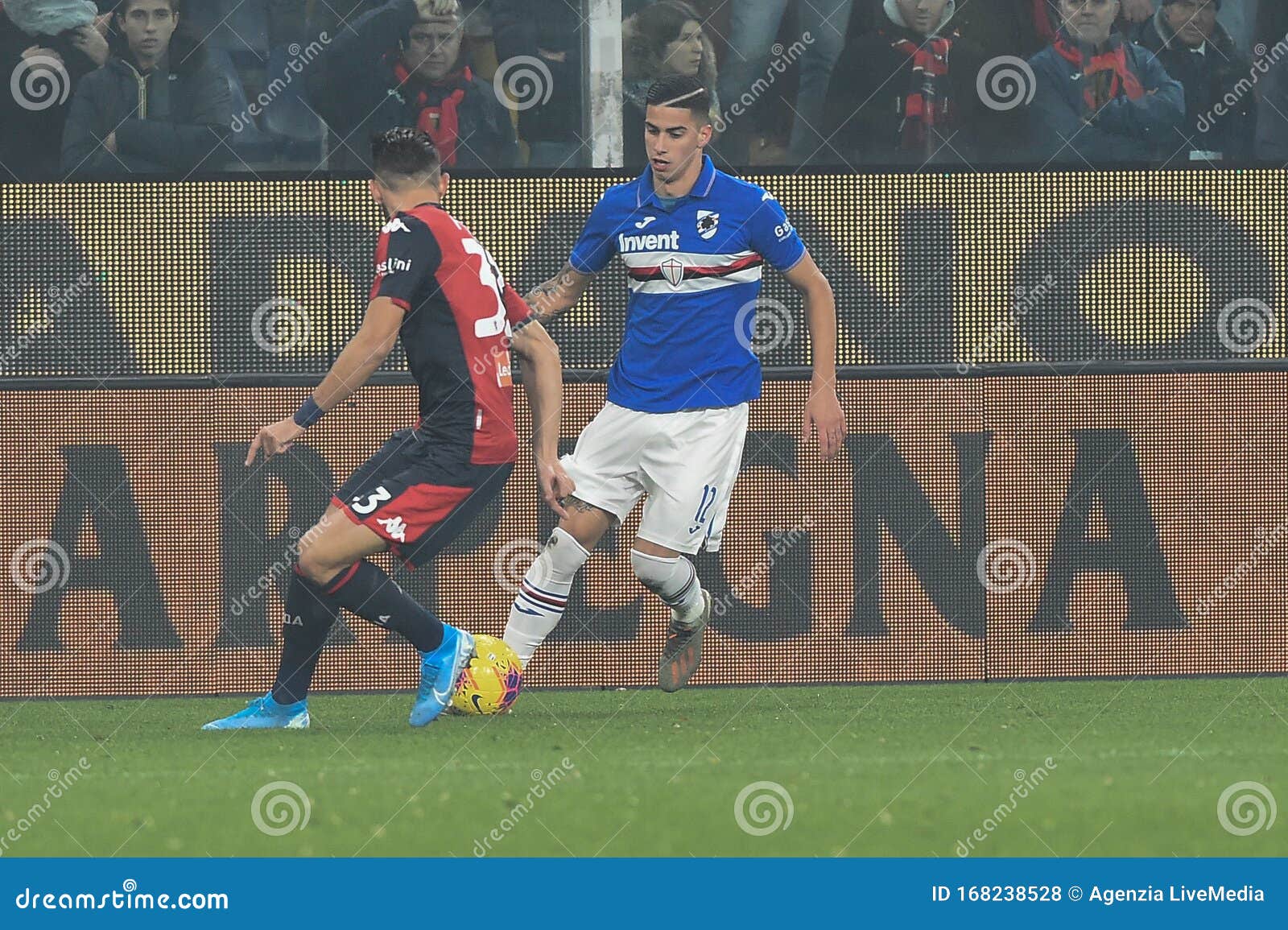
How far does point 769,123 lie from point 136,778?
5518 mm

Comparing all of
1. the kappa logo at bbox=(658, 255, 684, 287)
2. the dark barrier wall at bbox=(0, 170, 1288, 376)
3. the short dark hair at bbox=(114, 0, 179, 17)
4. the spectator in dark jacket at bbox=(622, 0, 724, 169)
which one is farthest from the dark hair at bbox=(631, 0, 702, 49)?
the kappa logo at bbox=(658, 255, 684, 287)

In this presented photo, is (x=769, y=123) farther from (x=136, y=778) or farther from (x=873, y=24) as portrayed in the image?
(x=136, y=778)

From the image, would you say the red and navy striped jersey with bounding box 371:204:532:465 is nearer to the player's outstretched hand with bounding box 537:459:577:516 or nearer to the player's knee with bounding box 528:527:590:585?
the player's outstretched hand with bounding box 537:459:577:516

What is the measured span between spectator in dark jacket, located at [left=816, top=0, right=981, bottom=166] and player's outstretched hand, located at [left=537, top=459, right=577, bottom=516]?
12.4ft

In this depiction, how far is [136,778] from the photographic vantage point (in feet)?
20.2

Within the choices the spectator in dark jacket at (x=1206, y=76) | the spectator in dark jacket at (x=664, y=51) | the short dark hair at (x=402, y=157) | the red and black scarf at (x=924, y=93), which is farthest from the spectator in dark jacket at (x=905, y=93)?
the short dark hair at (x=402, y=157)

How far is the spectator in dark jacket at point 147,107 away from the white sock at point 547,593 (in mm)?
3668

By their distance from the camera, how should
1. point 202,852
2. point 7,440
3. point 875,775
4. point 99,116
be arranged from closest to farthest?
1. point 202,852
2. point 875,775
3. point 7,440
4. point 99,116

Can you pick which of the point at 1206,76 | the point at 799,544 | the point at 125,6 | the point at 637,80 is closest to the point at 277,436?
the point at 799,544

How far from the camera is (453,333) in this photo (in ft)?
22.9

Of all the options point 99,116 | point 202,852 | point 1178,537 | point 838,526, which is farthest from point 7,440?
point 1178,537

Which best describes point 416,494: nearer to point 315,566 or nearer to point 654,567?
point 315,566

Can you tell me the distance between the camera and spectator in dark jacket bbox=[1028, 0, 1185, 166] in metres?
10.7

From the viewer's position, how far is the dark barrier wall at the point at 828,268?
8438 mm
